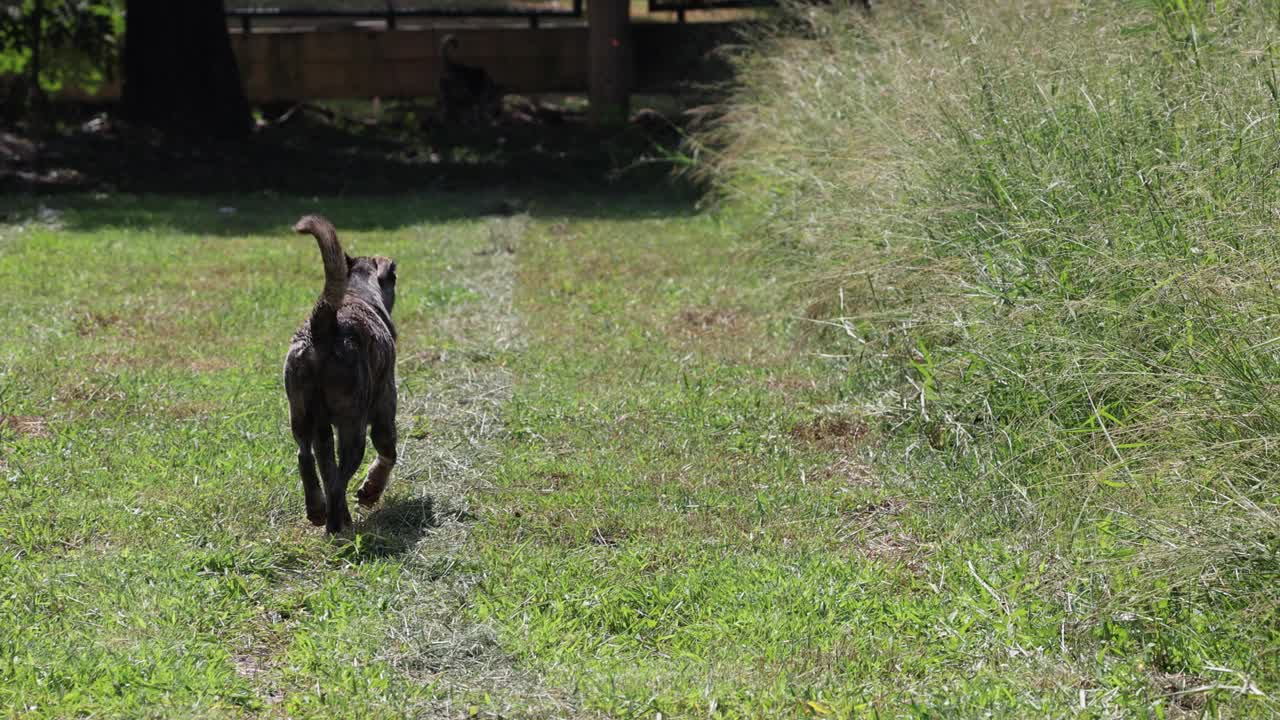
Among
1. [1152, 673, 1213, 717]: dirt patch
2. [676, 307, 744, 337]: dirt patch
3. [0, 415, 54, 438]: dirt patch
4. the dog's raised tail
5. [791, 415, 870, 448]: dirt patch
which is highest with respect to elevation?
the dog's raised tail

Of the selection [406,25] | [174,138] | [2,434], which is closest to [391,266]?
[2,434]

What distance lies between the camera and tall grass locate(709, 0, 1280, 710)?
4.79 metres

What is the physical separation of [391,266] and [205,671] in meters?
3.08

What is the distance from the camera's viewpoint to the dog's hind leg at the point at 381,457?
6.31m

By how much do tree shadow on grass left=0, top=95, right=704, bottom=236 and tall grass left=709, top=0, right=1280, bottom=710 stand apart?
6.54 meters

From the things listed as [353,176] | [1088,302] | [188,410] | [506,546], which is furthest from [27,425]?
[353,176]

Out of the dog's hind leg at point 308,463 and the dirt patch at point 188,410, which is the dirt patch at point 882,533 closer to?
the dog's hind leg at point 308,463

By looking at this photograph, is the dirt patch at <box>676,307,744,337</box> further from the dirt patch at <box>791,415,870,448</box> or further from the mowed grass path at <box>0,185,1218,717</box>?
the dirt patch at <box>791,415,870,448</box>

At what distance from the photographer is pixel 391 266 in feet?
24.0

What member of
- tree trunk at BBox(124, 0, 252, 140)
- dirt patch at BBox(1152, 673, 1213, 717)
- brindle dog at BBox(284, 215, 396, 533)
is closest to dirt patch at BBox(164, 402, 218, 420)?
brindle dog at BBox(284, 215, 396, 533)

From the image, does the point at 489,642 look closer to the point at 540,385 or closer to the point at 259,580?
the point at 259,580

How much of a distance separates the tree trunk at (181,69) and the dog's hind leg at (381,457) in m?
14.5

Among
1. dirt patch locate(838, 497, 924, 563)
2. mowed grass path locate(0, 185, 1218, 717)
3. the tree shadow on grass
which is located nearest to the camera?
mowed grass path locate(0, 185, 1218, 717)

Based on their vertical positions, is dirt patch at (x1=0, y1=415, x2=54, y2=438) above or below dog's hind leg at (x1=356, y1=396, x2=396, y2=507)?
below
